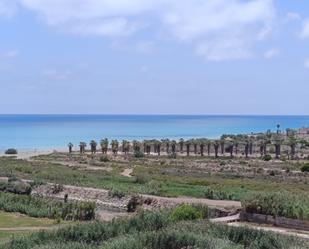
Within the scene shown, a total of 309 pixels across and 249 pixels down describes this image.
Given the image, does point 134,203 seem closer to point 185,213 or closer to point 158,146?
point 185,213

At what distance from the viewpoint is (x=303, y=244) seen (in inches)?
769

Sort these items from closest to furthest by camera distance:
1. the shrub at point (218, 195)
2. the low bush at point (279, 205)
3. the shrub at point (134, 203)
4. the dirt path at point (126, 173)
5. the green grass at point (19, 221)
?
the low bush at point (279, 205) → the green grass at point (19, 221) → the shrub at point (134, 203) → the shrub at point (218, 195) → the dirt path at point (126, 173)

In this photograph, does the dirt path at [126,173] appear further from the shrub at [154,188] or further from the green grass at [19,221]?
the green grass at [19,221]

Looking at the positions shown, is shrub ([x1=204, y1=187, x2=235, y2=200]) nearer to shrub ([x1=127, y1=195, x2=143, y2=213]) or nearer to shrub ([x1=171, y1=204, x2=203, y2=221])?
shrub ([x1=127, y1=195, x2=143, y2=213])

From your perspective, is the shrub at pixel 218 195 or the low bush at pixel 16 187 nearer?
the shrub at pixel 218 195

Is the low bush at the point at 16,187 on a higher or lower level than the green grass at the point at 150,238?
lower

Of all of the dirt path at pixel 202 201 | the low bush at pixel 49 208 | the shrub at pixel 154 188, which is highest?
the dirt path at pixel 202 201

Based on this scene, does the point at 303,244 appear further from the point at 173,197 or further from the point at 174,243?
the point at 173,197

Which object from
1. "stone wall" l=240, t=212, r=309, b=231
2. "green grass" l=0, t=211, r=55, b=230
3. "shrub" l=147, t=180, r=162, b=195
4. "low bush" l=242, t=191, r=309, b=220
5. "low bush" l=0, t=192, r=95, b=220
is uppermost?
"low bush" l=242, t=191, r=309, b=220

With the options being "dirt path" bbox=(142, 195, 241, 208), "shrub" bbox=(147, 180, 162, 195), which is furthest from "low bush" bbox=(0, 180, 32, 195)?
"dirt path" bbox=(142, 195, 241, 208)

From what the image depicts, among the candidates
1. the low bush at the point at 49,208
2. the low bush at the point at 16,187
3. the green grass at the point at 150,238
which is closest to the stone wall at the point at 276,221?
the green grass at the point at 150,238

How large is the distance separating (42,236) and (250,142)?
10581 centimetres

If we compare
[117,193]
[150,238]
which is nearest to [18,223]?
[117,193]

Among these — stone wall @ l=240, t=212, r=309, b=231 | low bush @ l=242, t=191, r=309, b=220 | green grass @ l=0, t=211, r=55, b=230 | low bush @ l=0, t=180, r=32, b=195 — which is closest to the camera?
stone wall @ l=240, t=212, r=309, b=231
